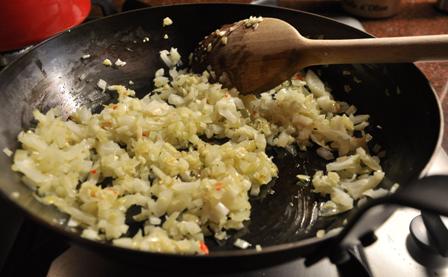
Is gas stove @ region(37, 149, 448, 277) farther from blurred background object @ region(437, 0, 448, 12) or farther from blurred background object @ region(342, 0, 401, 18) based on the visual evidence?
blurred background object @ region(437, 0, 448, 12)

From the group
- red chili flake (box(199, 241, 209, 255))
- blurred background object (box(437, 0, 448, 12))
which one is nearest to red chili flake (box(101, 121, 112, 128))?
red chili flake (box(199, 241, 209, 255))

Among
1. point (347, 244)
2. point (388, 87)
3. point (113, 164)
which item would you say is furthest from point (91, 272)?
point (388, 87)

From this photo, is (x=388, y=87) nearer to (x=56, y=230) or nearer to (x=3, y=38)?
(x=56, y=230)

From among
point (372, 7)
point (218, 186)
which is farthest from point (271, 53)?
point (372, 7)

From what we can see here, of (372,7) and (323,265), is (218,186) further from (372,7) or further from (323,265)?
(372,7)

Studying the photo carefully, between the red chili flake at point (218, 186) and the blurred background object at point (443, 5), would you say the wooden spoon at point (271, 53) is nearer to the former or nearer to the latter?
the red chili flake at point (218, 186)

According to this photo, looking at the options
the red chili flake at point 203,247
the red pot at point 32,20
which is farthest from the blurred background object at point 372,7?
the red chili flake at point 203,247
